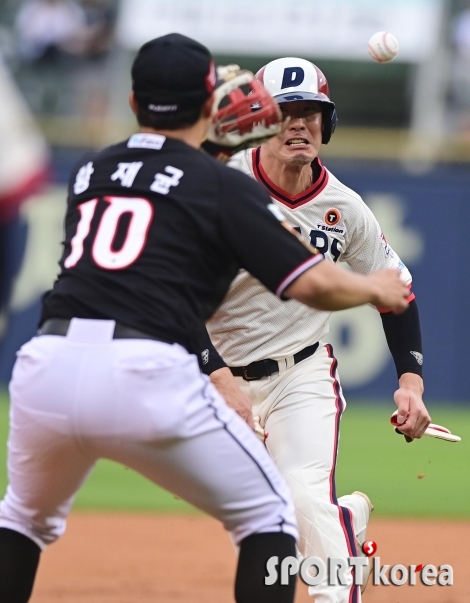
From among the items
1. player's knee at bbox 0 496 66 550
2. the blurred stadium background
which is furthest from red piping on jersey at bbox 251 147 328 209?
the blurred stadium background

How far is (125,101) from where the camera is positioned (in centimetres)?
1338

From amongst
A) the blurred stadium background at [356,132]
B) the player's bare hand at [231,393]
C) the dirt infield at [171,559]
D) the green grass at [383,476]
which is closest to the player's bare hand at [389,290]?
the player's bare hand at [231,393]

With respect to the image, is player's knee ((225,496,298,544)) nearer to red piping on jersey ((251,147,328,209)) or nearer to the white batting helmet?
red piping on jersey ((251,147,328,209))

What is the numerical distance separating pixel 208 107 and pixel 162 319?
28.6 inches

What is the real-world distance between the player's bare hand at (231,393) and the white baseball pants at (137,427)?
0.83 metres

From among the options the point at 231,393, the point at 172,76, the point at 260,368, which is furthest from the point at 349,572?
the point at 172,76

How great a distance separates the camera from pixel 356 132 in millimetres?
12719

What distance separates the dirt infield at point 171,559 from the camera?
5.39 metres

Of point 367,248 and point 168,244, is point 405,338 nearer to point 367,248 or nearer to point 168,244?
point 367,248

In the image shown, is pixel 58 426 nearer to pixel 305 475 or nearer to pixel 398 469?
pixel 305 475

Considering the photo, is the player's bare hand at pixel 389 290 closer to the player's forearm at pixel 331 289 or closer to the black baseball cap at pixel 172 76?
the player's forearm at pixel 331 289

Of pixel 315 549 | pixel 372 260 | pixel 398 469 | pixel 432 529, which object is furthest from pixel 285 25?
pixel 315 549

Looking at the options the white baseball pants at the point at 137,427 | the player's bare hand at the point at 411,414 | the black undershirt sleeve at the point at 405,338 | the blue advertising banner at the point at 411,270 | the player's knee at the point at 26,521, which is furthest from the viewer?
the blue advertising banner at the point at 411,270

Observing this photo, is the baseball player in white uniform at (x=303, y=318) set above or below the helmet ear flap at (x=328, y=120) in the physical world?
below
